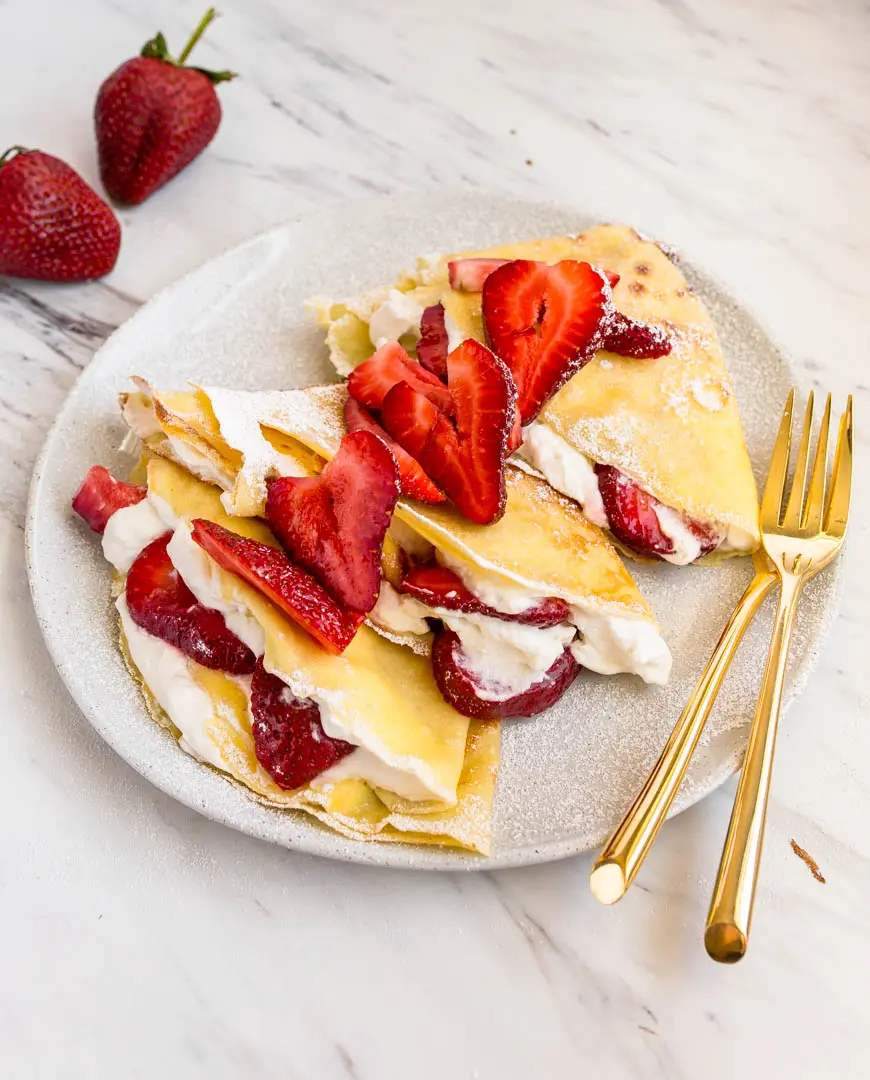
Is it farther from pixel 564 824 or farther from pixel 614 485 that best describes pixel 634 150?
pixel 564 824

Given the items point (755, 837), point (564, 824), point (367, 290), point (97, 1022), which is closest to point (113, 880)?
point (97, 1022)

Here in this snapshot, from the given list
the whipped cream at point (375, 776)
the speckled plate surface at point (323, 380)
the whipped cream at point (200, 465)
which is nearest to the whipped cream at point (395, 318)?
the speckled plate surface at point (323, 380)

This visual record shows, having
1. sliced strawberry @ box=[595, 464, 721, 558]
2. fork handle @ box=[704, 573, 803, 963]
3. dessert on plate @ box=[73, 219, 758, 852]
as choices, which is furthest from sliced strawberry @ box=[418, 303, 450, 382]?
fork handle @ box=[704, 573, 803, 963]

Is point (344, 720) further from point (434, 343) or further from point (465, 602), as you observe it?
point (434, 343)

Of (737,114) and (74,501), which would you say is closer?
(74,501)

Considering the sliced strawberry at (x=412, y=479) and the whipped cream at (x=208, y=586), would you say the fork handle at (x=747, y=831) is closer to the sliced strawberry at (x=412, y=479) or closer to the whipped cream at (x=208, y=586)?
the sliced strawberry at (x=412, y=479)

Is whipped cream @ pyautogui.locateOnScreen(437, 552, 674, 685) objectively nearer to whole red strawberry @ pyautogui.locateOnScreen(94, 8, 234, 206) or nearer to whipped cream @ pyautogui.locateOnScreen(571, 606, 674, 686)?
whipped cream @ pyautogui.locateOnScreen(571, 606, 674, 686)

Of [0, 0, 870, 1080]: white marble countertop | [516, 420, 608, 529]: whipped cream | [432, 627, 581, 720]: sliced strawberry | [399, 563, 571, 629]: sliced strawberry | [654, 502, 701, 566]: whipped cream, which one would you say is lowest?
[0, 0, 870, 1080]: white marble countertop
